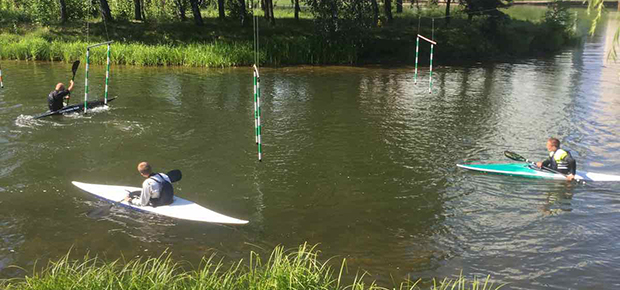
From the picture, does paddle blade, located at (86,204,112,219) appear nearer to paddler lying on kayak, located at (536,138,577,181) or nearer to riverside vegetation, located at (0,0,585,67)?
paddler lying on kayak, located at (536,138,577,181)

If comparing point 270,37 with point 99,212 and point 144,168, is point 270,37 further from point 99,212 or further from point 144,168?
point 99,212

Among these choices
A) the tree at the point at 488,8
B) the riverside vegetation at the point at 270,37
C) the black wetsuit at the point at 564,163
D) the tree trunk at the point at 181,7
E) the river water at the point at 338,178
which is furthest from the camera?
the tree at the point at 488,8

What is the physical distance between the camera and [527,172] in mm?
12406

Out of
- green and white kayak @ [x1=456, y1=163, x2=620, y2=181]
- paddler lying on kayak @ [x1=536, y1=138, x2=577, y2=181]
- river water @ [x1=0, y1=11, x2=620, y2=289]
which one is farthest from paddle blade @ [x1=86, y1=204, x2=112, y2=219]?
paddler lying on kayak @ [x1=536, y1=138, x2=577, y2=181]

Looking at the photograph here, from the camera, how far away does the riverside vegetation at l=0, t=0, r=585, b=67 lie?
30328 millimetres

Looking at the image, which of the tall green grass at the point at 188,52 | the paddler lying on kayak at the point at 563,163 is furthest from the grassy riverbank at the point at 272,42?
the paddler lying on kayak at the point at 563,163

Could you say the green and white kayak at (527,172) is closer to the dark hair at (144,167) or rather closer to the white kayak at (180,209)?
the white kayak at (180,209)

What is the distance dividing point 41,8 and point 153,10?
819 cm

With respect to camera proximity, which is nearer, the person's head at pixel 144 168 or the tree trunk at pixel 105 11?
the person's head at pixel 144 168

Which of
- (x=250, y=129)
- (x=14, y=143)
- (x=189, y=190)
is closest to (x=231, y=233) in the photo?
(x=189, y=190)

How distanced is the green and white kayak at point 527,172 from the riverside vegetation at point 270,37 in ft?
67.0

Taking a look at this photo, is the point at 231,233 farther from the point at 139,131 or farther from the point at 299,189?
the point at 139,131

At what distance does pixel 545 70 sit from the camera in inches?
1210

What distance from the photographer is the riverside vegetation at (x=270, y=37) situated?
30.3m
